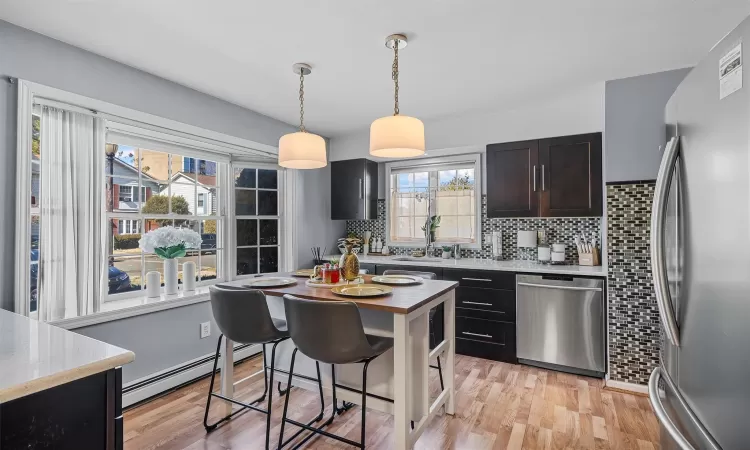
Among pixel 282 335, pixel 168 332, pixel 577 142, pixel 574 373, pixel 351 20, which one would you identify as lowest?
pixel 574 373

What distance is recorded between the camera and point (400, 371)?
1908mm

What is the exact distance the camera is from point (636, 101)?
282 cm

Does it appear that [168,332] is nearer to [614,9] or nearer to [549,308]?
[549,308]

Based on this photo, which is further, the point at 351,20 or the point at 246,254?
the point at 246,254

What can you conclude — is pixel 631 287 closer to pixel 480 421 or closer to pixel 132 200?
pixel 480 421

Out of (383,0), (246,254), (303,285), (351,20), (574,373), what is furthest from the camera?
(246,254)

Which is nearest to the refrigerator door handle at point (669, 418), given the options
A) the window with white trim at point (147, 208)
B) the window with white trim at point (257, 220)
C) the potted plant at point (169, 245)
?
the potted plant at point (169, 245)

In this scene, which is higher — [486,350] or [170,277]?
[170,277]

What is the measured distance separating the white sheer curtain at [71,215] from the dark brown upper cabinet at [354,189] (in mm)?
2496

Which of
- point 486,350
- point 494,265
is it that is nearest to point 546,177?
point 494,265

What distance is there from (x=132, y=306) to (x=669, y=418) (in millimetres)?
3052

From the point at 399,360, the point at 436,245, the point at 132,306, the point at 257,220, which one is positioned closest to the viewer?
the point at 399,360

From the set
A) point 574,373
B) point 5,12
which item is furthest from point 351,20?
point 574,373

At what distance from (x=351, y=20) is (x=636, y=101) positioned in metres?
2.27
